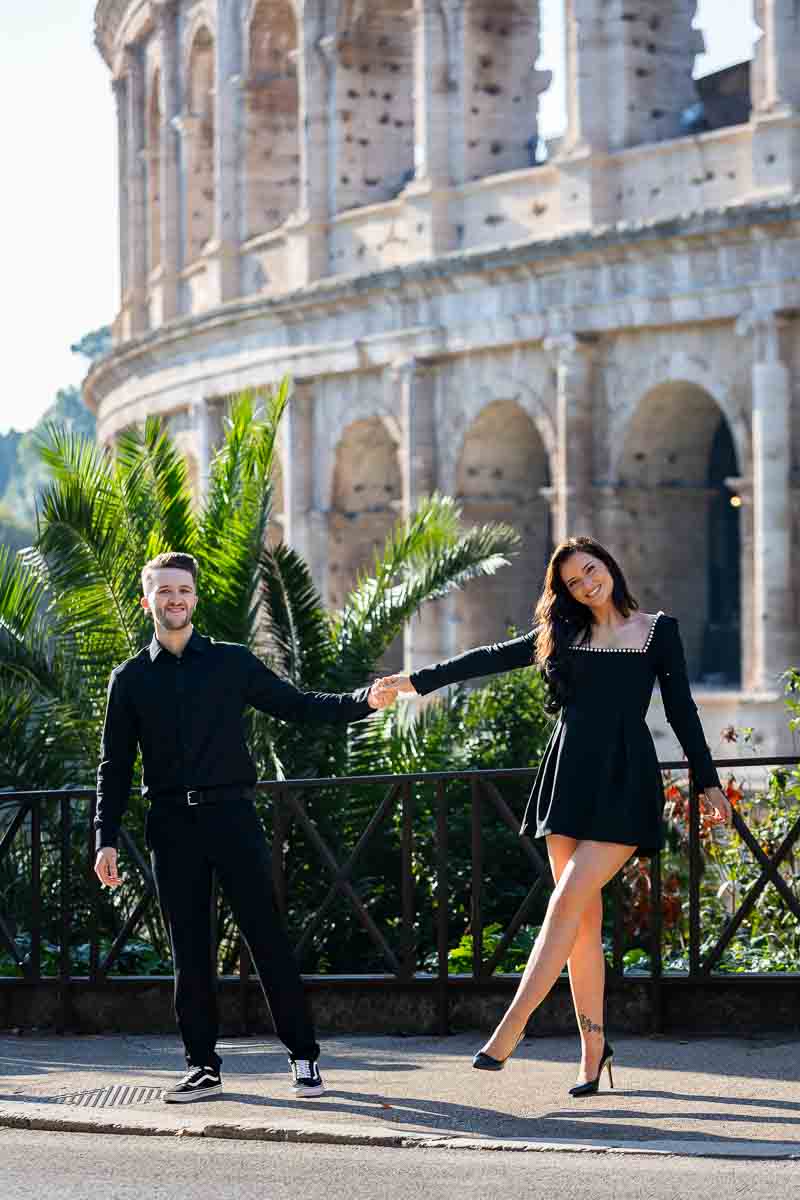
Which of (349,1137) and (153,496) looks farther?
(153,496)

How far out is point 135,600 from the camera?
559 inches

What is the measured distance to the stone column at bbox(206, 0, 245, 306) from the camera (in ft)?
104

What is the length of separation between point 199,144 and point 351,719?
27.4 meters

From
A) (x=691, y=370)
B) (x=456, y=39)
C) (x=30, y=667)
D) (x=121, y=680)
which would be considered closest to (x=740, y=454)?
(x=691, y=370)

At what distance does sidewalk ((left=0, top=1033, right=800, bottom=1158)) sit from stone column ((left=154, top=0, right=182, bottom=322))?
26274 mm

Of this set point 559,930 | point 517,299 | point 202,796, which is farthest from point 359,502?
point 559,930

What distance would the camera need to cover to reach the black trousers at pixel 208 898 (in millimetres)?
7125

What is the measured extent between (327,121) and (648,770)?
2381cm

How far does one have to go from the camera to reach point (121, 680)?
7.22 m

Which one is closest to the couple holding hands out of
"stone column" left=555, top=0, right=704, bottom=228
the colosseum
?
the colosseum

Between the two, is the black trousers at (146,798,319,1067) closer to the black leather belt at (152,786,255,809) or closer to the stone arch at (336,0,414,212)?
the black leather belt at (152,786,255,809)

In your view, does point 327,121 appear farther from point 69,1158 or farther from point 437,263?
point 69,1158

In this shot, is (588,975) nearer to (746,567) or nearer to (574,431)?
(746,567)

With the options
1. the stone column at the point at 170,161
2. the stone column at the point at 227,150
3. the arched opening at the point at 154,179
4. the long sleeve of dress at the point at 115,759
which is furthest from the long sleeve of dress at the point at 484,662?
the arched opening at the point at 154,179
